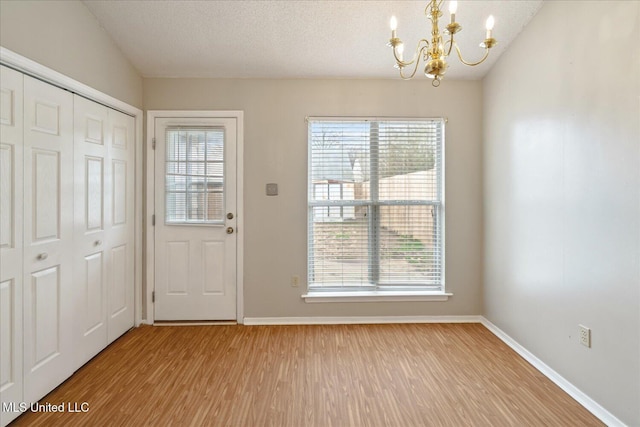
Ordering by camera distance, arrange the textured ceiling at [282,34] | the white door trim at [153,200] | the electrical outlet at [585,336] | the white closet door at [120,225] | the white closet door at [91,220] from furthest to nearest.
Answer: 1. the white door trim at [153,200]
2. the white closet door at [120,225]
3. the textured ceiling at [282,34]
4. the white closet door at [91,220]
5. the electrical outlet at [585,336]

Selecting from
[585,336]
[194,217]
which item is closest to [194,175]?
[194,217]

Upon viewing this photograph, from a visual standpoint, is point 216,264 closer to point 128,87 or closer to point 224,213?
point 224,213

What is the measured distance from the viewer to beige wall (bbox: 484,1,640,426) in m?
1.78

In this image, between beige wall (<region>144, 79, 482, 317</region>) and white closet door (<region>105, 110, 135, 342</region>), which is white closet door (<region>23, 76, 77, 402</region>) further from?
beige wall (<region>144, 79, 482, 317</region>)

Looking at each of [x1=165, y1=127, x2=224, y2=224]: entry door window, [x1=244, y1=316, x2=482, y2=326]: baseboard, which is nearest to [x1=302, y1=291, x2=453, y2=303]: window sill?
[x1=244, y1=316, x2=482, y2=326]: baseboard

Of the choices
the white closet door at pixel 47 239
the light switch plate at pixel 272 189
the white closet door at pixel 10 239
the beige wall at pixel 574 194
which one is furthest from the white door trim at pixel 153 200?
the beige wall at pixel 574 194

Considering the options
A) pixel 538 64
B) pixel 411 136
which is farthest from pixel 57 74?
pixel 538 64

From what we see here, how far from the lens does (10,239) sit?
1.86 meters

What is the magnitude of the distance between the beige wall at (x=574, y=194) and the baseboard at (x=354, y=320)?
0.41m

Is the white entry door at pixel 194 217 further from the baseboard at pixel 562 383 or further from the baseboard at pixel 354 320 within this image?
the baseboard at pixel 562 383

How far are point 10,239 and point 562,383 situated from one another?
3480 mm

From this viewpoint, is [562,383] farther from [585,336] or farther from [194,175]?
[194,175]

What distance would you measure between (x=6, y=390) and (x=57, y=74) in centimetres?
189

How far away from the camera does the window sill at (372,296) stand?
330cm
